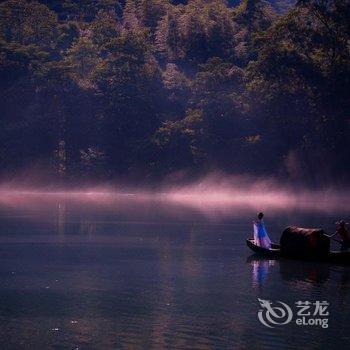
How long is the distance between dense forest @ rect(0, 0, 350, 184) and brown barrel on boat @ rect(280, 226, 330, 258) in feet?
235

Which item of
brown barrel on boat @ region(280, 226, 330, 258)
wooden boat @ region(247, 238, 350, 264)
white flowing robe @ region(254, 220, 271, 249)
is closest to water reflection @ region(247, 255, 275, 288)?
wooden boat @ region(247, 238, 350, 264)

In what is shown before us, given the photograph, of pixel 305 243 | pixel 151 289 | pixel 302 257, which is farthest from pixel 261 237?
pixel 151 289

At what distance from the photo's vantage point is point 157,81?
136 metres

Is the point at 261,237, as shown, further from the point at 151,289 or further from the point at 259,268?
the point at 151,289

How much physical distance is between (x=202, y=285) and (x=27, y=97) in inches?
3916

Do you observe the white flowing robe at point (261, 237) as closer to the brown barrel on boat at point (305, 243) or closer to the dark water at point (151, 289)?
the dark water at point (151, 289)

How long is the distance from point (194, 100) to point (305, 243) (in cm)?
8513

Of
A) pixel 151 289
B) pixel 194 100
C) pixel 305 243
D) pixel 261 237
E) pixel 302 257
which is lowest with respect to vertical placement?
pixel 151 289

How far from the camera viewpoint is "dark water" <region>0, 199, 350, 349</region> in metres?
30.8

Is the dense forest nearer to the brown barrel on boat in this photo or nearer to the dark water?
the dark water

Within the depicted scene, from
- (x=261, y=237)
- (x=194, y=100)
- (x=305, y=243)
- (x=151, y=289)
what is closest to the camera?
(x=151, y=289)

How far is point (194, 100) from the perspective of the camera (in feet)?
434

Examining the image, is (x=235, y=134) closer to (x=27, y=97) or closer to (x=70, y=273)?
(x=27, y=97)

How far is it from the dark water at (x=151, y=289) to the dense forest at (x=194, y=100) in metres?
51.6
